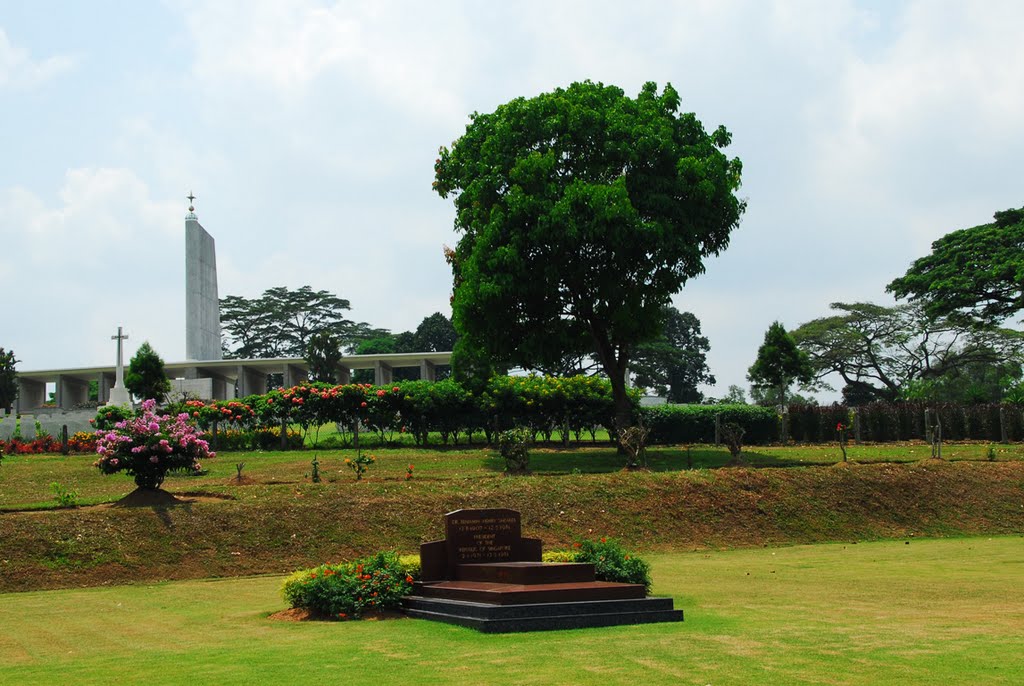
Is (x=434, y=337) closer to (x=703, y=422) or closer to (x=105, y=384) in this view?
(x=105, y=384)

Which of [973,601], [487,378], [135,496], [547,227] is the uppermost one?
[547,227]

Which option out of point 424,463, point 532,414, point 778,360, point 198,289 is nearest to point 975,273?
point 778,360

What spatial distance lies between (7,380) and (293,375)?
16.4 meters

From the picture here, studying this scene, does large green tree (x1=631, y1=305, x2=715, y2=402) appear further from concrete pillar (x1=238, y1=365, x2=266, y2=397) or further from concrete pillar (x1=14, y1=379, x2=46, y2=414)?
concrete pillar (x1=14, y1=379, x2=46, y2=414)

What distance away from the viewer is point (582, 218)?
2891cm

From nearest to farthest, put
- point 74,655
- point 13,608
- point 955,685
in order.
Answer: point 955,685, point 74,655, point 13,608

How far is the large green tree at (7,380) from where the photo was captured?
168 ft

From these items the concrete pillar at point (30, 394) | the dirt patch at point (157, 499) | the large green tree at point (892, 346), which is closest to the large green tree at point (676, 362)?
the large green tree at point (892, 346)

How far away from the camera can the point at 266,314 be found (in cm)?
8956

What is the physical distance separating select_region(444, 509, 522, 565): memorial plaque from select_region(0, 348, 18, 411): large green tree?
4349 centimetres

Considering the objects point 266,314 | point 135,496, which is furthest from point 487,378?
point 266,314

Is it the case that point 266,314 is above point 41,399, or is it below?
above

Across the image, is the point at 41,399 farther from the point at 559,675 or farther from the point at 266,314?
the point at 559,675

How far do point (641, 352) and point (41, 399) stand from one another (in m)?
39.7
